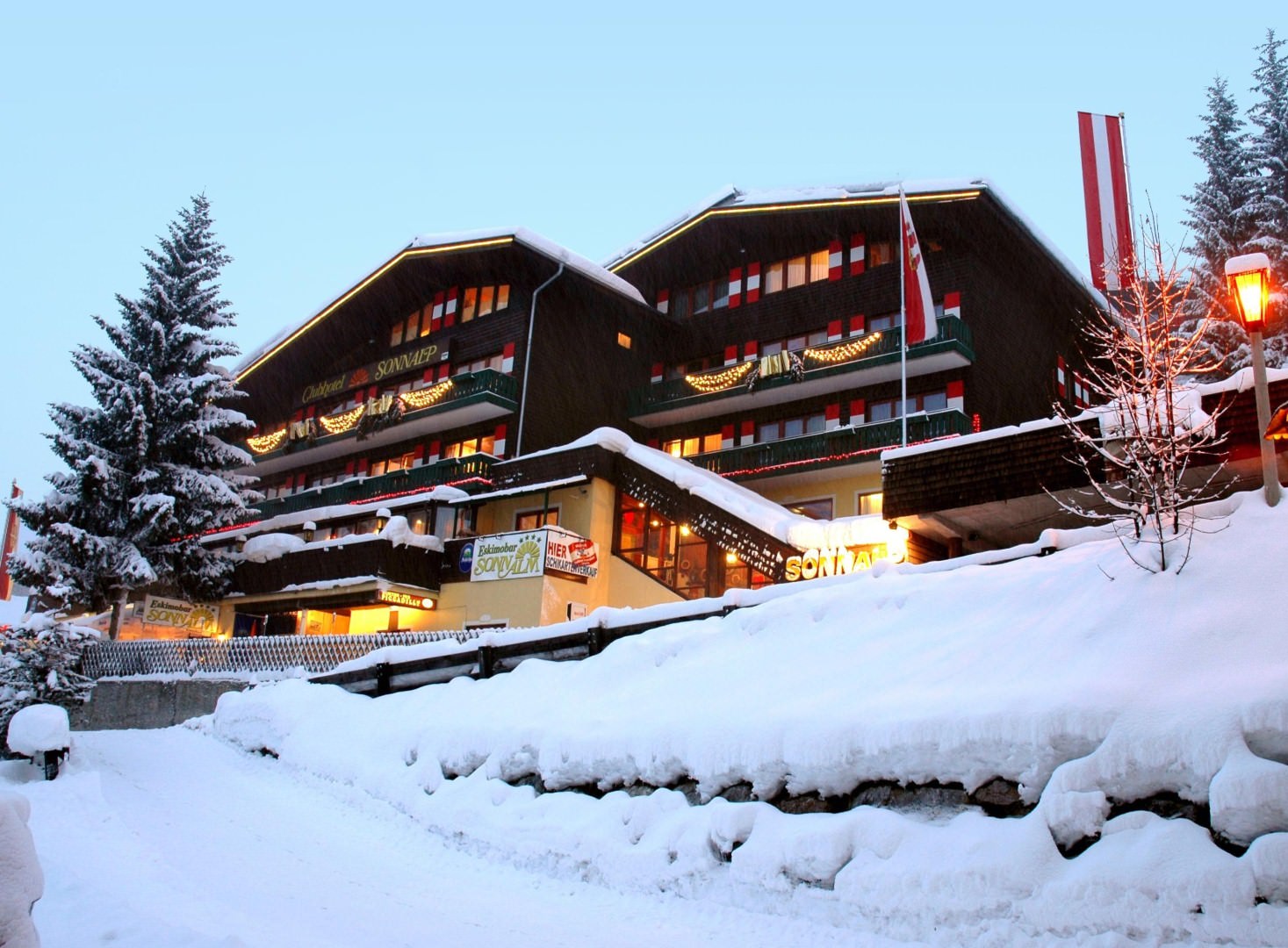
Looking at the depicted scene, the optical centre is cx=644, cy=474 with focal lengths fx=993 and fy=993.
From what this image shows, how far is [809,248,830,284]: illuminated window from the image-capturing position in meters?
33.0

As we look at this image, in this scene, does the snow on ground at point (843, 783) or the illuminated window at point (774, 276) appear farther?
the illuminated window at point (774, 276)

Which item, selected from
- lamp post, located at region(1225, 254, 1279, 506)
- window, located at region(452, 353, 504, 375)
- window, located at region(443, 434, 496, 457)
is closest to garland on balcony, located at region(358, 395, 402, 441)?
window, located at region(443, 434, 496, 457)

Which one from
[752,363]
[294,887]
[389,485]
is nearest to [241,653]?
[389,485]

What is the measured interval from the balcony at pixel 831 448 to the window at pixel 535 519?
5.71 meters

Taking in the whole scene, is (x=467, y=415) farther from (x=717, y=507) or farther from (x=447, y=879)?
(x=447, y=879)

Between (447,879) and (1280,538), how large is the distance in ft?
23.5

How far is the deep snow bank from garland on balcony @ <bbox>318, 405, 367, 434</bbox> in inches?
1077

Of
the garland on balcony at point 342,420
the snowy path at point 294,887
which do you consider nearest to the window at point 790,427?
the garland on balcony at point 342,420

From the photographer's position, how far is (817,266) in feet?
109

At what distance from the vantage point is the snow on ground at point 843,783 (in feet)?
19.3

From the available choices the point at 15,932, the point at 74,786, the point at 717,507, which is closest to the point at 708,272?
the point at 717,507

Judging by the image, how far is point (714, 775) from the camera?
8539mm

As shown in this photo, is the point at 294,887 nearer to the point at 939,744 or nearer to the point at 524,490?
the point at 939,744

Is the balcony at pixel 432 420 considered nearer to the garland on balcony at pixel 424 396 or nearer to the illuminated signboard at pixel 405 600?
the garland on balcony at pixel 424 396
